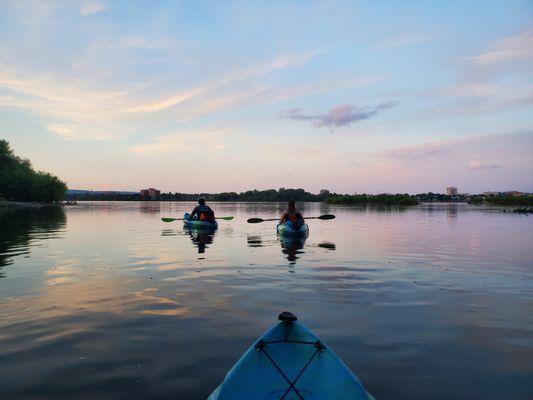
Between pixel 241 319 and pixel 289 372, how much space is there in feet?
11.1

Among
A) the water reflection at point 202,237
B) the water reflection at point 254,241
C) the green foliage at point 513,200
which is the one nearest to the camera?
the water reflection at point 202,237

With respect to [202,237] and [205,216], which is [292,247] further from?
[205,216]

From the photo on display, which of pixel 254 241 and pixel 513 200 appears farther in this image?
pixel 513 200

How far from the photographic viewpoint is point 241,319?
26.5 feet

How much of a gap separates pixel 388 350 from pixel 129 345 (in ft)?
13.8

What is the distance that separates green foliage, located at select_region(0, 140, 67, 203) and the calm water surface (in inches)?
3283

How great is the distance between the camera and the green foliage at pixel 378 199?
103 meters

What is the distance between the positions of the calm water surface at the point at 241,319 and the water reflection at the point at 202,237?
10.2 feet

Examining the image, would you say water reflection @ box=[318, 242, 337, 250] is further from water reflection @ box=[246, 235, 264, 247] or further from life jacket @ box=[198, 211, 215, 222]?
life jacket @ box=[198, 211, 215, 222]

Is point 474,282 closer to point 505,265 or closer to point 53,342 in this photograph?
point 505,265

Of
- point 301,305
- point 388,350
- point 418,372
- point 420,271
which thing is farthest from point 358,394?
point 420,271

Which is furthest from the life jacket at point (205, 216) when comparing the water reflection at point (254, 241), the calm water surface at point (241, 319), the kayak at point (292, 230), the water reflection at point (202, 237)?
the calm water surface at point (241, 319)

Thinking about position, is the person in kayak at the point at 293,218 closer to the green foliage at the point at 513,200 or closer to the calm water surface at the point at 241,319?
the calm water surface at the point at 241,319

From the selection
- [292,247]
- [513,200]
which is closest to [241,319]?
[292,247]
